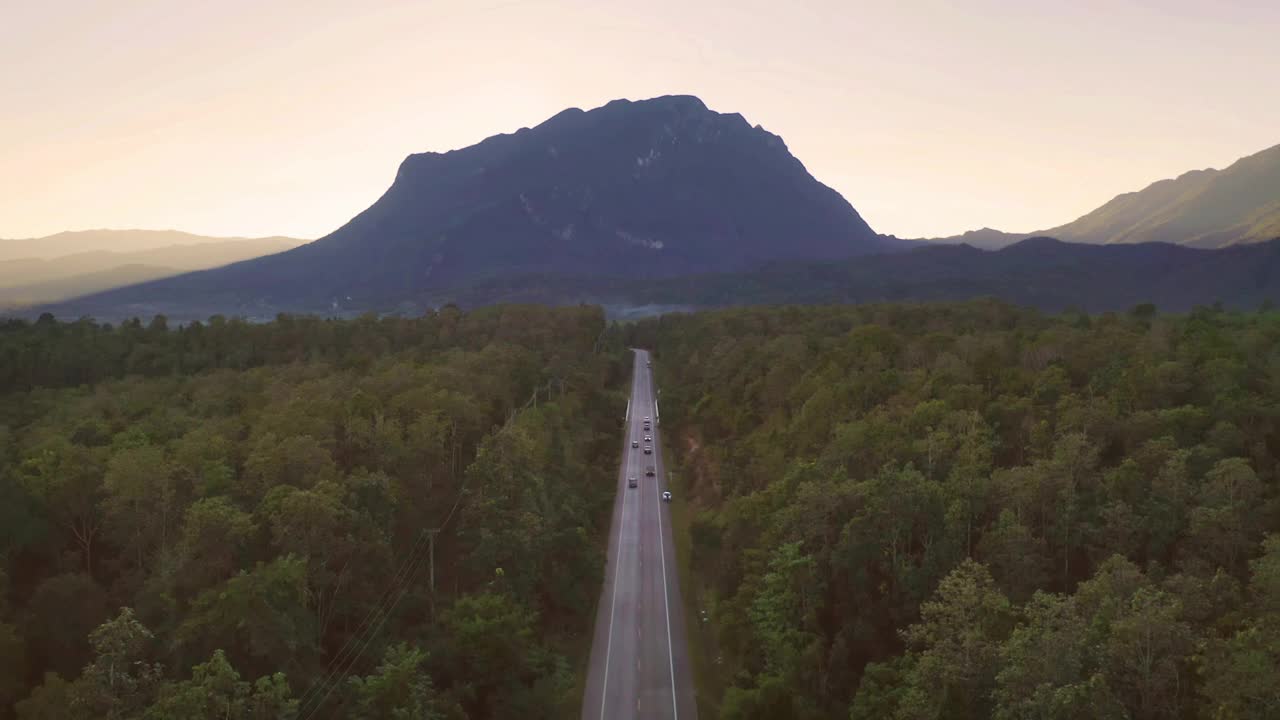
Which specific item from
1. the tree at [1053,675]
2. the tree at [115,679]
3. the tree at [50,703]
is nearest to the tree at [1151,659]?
the tree at [1053,675]

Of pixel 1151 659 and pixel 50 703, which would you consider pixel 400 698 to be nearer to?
pixel 50 703

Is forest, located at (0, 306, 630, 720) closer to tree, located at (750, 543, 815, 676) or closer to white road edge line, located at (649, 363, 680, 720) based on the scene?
white road edge line, located at (649, 363, 680, 720)

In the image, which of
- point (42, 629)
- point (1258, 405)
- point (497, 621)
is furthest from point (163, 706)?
point (1258, 405)

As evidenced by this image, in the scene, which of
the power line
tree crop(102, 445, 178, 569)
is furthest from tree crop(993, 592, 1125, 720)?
tree crop(102, 445, 178, 569)

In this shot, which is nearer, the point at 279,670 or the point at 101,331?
the point at 279,670

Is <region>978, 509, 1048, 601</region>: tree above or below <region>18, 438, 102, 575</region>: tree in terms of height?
below

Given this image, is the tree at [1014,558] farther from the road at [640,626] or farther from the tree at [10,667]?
the tree at [10,667]

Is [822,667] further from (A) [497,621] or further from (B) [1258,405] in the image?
(B) [1258,405]
